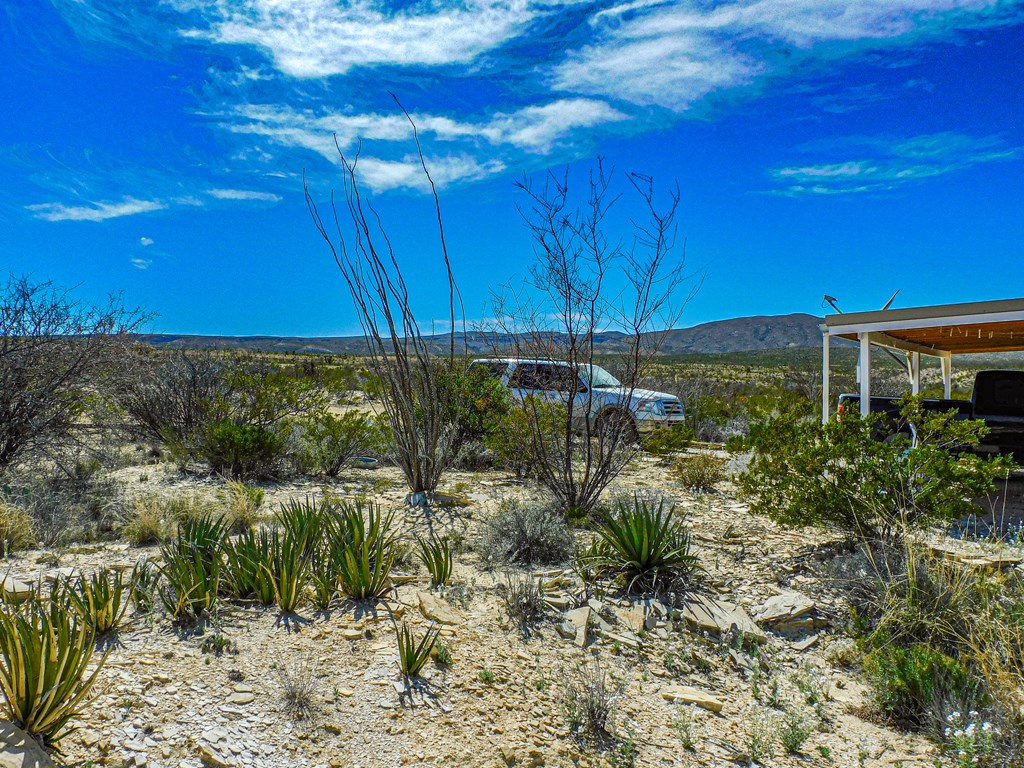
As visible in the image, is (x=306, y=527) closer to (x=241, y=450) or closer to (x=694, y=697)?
(x=694, y=697)

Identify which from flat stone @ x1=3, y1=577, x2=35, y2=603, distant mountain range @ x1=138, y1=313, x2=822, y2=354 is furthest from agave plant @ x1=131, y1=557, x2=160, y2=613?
distant mountain range @ x1=138, y1=313, x2=822, y2=354

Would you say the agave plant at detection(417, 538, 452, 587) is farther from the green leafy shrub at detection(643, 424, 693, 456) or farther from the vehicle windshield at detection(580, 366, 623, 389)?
the green leafy shrub at detection(643, 424, 693, 456)

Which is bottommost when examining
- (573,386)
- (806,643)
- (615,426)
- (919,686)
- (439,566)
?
(806,643)

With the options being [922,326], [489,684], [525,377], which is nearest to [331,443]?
[525,377]

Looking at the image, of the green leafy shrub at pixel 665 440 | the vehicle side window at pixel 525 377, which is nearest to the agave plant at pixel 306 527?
the vehicle side window at pixel 525 377

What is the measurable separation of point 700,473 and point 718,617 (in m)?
4.53

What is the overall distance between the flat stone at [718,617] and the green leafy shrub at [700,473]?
3949 millimetres

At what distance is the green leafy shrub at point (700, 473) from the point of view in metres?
9.12

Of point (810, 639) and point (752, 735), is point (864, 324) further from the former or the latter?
point (752, 735)

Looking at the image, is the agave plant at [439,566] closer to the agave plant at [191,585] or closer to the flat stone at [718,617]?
the agave plant at [191,585]

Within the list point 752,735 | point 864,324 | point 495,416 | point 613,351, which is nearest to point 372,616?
point 752,735

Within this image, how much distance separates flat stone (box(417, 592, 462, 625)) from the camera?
429 cm

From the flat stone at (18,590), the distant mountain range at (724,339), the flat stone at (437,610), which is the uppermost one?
the distant mountain range at (724,339)

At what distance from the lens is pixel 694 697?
12.6 ft
